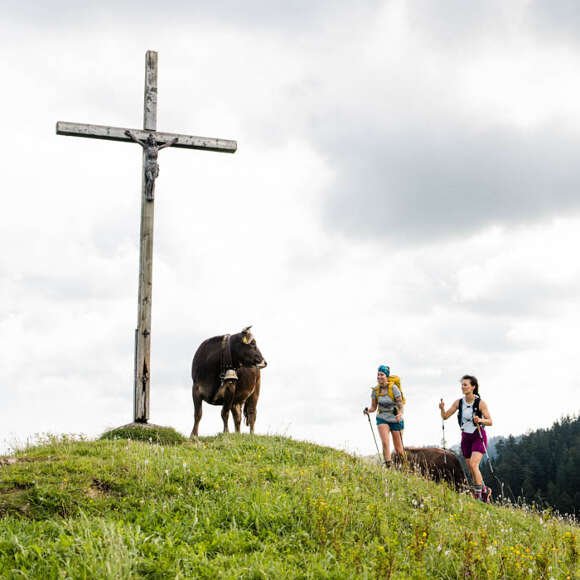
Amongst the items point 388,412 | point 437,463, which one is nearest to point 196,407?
point 388,412

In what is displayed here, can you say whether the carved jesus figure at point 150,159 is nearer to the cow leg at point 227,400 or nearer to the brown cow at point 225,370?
the brown cow at point 225,370

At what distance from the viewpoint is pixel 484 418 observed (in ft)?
42.6

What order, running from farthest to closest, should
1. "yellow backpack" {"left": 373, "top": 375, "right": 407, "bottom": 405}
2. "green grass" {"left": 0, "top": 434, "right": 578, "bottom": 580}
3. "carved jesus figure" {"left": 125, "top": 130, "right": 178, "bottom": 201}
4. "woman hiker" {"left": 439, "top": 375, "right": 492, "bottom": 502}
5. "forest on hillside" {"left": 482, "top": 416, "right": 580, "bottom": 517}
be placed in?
"forest on hillside" {"left": 482, "top": 416, "right": 580, "bottom": 517}, "carved jesus figure" {"left": 125, "top": 130, "right": 178, "bottom": 201}, "yellow backpack" {"left": 373, "top": 375, "right": 407, "bottom": 405}, "woman hiker" {"left": 439, "top": 375, "right": 492, "bottom": 502}, "green grass" {"left": 0, "top": 434, "right": 578, "bottom": 580}

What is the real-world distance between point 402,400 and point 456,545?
6.39 metres

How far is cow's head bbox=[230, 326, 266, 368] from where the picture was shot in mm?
15648

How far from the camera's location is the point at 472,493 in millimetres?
13727

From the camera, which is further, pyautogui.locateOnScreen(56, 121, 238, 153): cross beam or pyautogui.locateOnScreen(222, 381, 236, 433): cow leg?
pyautogui.locateOnScreen(222, 381, 236, 433): cow leg

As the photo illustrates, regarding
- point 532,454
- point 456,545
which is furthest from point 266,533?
point 532,454

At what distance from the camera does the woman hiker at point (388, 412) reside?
14.0 m

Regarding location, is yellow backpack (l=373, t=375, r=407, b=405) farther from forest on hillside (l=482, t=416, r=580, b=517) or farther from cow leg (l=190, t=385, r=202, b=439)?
forest on hillside (l=482, t=416, r=580, b=517)

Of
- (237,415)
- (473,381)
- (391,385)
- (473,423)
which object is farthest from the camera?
(237,415)

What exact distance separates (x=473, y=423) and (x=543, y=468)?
288 feet

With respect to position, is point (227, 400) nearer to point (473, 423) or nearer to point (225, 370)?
point (225, 370)

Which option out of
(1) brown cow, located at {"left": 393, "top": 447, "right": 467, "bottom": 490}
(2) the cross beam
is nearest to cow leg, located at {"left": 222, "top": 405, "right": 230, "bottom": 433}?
(1) brown cow, located at {"left": 393, "top": 447, "right": 467, "bottom": 490}
